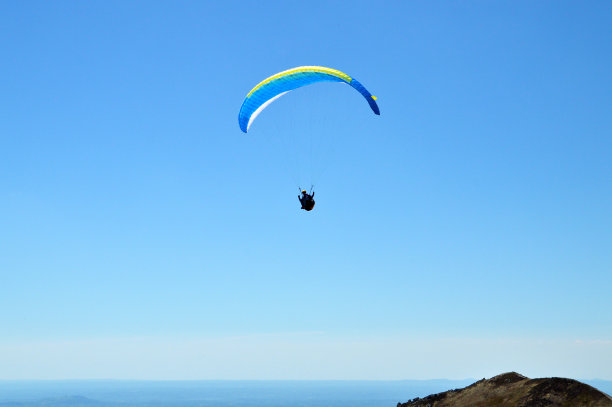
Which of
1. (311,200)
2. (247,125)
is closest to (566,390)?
(311,200)

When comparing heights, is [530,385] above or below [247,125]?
below

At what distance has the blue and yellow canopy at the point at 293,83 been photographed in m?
44.8

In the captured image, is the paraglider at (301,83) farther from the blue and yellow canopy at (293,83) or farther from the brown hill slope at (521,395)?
the brown hill slope at (521,395)

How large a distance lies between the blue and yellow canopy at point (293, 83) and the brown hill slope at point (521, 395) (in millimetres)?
26545

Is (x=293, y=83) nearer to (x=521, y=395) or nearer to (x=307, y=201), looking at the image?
(x=307, y=201)

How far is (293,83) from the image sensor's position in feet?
150

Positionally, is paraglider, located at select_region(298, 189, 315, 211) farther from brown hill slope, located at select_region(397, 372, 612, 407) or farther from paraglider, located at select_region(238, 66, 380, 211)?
brown hill slope, located at select_region(397, 372, 612, 407)

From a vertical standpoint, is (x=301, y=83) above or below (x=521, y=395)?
above

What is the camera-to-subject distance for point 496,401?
47406 mm

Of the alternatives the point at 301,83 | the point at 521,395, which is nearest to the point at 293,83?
the point at 301,83

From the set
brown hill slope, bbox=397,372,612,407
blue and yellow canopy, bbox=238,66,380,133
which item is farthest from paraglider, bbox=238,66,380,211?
brown hill slope, bbox=397,372,612,407

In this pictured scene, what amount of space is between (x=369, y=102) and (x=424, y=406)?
2879 cm

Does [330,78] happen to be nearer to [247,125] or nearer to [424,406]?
[247,125]

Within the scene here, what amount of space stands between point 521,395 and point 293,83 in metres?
32.5
